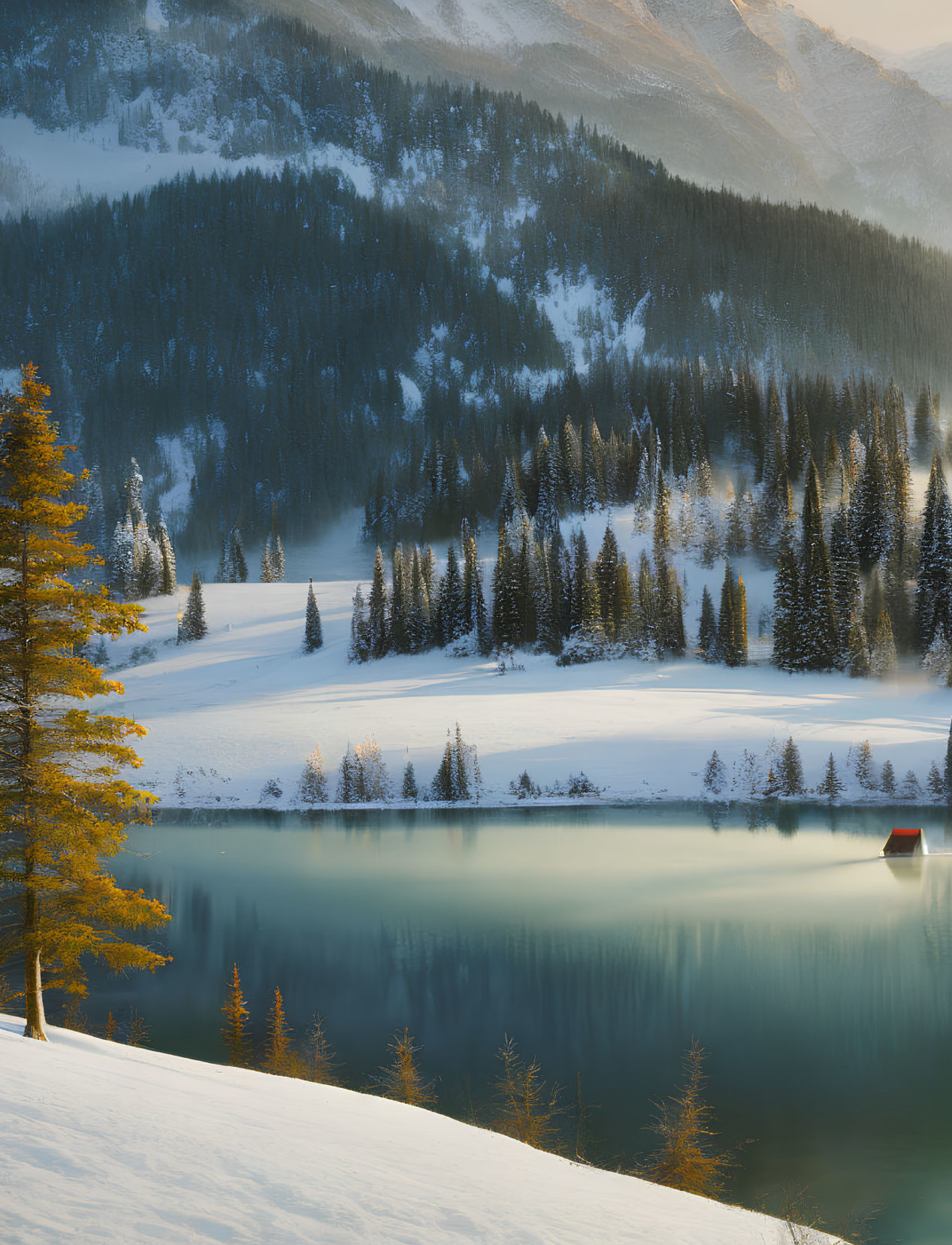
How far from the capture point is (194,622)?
11875 cm

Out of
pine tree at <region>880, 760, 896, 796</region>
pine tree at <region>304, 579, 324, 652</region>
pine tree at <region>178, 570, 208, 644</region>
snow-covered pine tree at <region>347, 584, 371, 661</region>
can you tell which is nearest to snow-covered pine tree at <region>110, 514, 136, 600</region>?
pine tree at <region>178, 570, 208, 644</region>

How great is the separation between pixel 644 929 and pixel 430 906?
10.7 m

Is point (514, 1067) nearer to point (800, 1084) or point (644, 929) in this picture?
point (800, 1084)

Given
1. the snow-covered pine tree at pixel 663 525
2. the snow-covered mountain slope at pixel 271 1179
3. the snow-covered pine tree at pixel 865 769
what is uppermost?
the snow-covered pine tree at pixel 663 525

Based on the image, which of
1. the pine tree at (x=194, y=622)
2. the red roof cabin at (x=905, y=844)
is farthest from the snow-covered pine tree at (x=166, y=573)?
the red roof cabin at (x=905, y=844)

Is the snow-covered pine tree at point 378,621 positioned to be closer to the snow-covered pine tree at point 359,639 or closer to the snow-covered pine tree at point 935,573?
the snow-covered pine tree at point 359,639

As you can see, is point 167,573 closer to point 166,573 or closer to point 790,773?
point 166,573

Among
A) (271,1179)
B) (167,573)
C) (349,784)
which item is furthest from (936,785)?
(167,573)

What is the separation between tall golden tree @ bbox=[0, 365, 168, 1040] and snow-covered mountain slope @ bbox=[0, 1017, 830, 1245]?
3.80m

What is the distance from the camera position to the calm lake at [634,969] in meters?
25.7

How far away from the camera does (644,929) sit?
41375 millimetres

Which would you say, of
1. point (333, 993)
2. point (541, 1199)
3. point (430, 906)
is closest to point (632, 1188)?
point (541, 1199)

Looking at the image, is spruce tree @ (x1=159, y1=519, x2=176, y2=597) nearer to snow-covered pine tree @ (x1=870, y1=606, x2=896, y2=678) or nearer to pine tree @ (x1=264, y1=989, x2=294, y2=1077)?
snow-covered pine tree @ (x1=870, y1=606, x2=896, y2=678)

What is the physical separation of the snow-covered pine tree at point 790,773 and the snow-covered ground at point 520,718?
1340 millimetres
